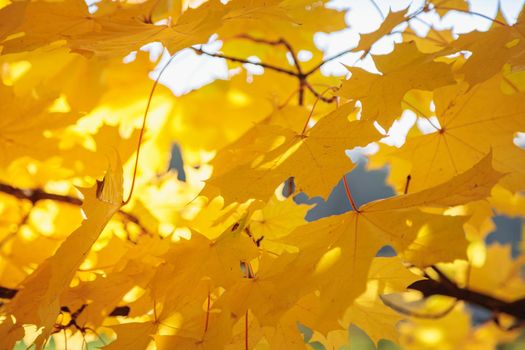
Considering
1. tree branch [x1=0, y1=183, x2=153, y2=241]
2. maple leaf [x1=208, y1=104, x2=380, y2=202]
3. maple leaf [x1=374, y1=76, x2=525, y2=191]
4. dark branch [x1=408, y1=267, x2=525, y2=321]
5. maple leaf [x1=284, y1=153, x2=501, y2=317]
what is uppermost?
maple leaf [x1=208, y1=104, x2=380, y2=202]

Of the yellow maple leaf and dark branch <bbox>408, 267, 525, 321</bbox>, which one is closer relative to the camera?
the yellow maple leaf

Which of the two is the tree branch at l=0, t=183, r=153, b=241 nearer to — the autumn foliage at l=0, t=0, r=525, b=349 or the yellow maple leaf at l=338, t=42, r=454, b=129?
the autumn foliage at l=0, t=0, r=525, b=349

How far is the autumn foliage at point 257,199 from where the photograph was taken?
0.49m

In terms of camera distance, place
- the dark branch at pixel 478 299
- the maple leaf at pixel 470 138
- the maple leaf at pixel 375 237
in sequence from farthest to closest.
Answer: the dark branch at pixel 478 299, the maple leaf at pixel 470 138, the maple leaf at pixel 375 237

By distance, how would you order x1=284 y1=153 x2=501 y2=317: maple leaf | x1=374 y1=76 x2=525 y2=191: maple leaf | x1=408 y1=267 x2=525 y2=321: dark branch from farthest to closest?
x1=408 y1=267 x2=525 y2=321: dark branch
x1=374 y1=76 x2=525 y2=191: maple leaf
x1=284 y1=153 x2=501 y2=317: maple leaf

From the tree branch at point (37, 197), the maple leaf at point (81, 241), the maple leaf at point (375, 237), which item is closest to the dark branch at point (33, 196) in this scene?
the tree branch at point (37, 197)

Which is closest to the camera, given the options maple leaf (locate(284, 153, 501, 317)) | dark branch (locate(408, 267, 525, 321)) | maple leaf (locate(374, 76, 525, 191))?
maple leaf (locate(284, 153, 501, 317))

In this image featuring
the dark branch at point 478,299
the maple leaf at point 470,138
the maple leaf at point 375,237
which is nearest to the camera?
the maple leaf at point 375,237

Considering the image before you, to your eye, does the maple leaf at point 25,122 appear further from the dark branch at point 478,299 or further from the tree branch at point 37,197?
the dark branch at point 478,299

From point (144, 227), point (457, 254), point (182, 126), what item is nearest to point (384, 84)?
point (457, 254)

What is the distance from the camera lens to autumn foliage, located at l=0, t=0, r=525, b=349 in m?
0.49

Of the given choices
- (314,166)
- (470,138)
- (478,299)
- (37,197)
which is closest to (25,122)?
(37,197)

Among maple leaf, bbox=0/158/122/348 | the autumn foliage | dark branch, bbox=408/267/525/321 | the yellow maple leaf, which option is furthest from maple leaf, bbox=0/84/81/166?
dark branch, bbox=408/267/525/321

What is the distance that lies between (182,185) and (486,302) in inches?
23.1
